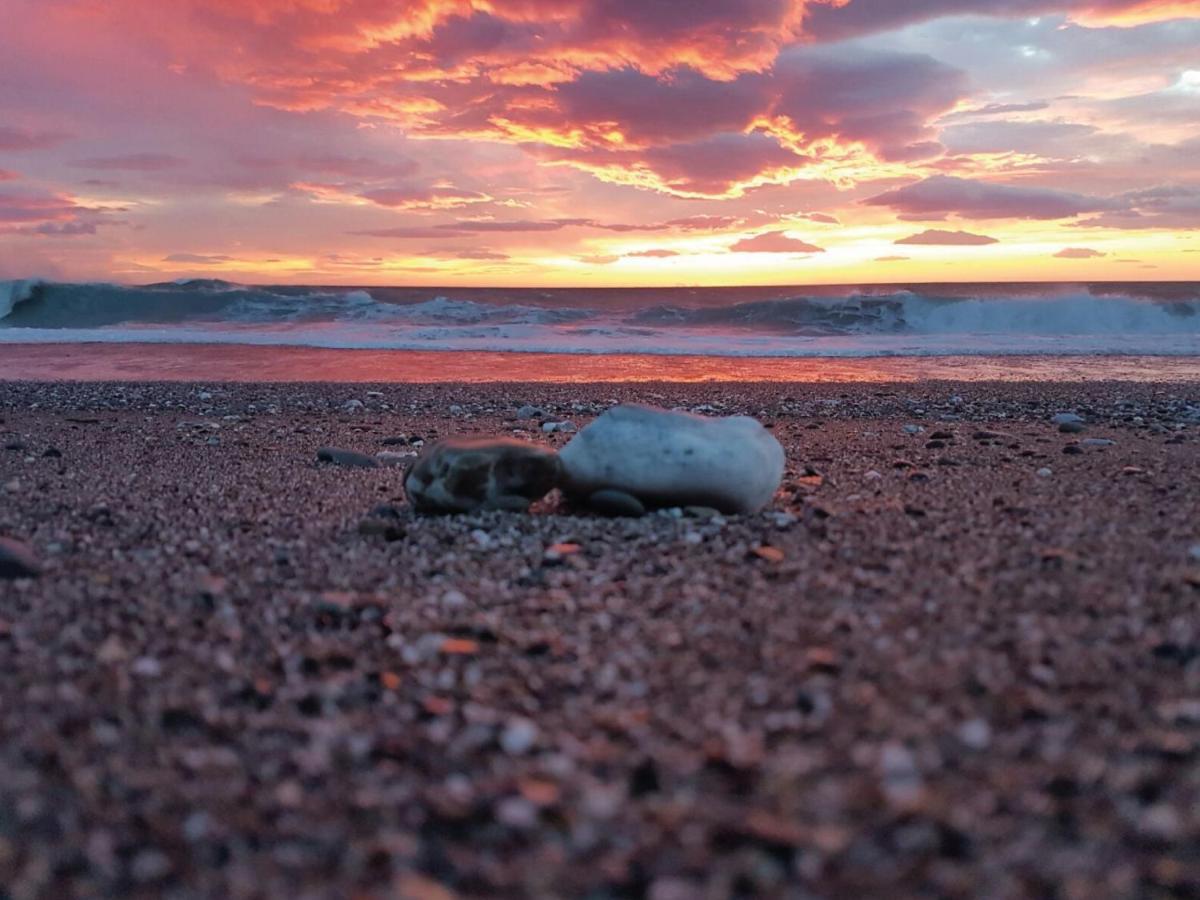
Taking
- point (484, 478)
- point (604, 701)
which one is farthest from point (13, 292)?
point (604, 701)

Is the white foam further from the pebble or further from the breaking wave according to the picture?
the pebble

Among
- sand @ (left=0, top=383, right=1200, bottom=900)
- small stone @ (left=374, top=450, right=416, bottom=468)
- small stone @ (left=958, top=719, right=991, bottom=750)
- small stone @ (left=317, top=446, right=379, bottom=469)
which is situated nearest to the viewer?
sand @ (left=0, top=383, right=1200, bottom=900)

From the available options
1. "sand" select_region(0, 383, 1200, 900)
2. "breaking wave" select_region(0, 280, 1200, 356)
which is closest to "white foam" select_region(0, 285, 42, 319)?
"breaking wave" select_region(0, 280, 1200, 356)

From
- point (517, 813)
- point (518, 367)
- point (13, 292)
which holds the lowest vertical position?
point (517, 813)

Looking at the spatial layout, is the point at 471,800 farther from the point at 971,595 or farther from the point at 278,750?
the point at 971,595

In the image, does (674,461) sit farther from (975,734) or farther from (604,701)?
(975,734)

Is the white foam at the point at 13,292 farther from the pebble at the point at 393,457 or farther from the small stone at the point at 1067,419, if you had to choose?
the small stone at the point at 1067,419
